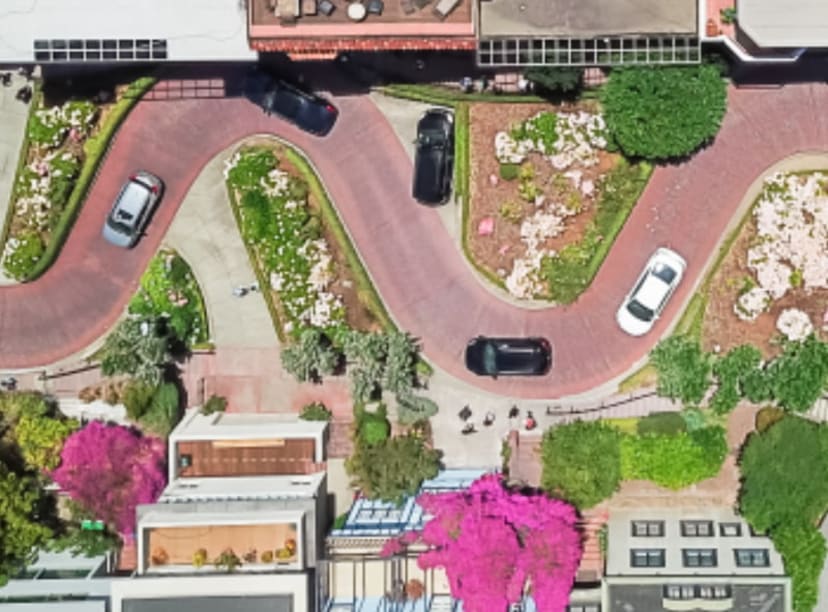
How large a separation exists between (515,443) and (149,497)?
1426 cm

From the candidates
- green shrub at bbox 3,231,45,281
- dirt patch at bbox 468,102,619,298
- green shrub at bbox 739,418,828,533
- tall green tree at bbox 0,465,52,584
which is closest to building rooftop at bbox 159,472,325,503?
tall green tree at bbox 0,465,52,584

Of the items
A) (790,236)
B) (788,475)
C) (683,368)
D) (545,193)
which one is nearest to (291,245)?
(545,193)

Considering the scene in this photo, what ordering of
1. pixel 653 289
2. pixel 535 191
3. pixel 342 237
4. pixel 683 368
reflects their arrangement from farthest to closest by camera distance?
pixel 342 237 < pixel 535 191 < pixel 653 289 < pixel 683 368

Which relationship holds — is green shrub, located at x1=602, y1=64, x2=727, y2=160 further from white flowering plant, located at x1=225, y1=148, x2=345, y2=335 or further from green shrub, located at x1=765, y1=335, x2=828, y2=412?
white flowering plant, located at x1=225, y1=148, x2=345, y2=335

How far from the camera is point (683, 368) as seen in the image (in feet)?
149

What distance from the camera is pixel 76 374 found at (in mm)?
48062

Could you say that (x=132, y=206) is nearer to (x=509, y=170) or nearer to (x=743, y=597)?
(x=509, y=170)

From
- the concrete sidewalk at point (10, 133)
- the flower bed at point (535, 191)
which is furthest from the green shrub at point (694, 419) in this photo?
the concrete sidewalk at point (10, 133)

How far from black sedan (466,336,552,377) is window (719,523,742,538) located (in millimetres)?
8932

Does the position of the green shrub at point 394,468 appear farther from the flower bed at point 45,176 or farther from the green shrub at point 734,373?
the flower bed at point 45,176

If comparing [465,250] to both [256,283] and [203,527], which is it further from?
[203,527]

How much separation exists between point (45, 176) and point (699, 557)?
94.0ft

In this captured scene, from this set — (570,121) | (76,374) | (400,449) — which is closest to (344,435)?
(400,449)

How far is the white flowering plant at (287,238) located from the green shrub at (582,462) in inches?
382
